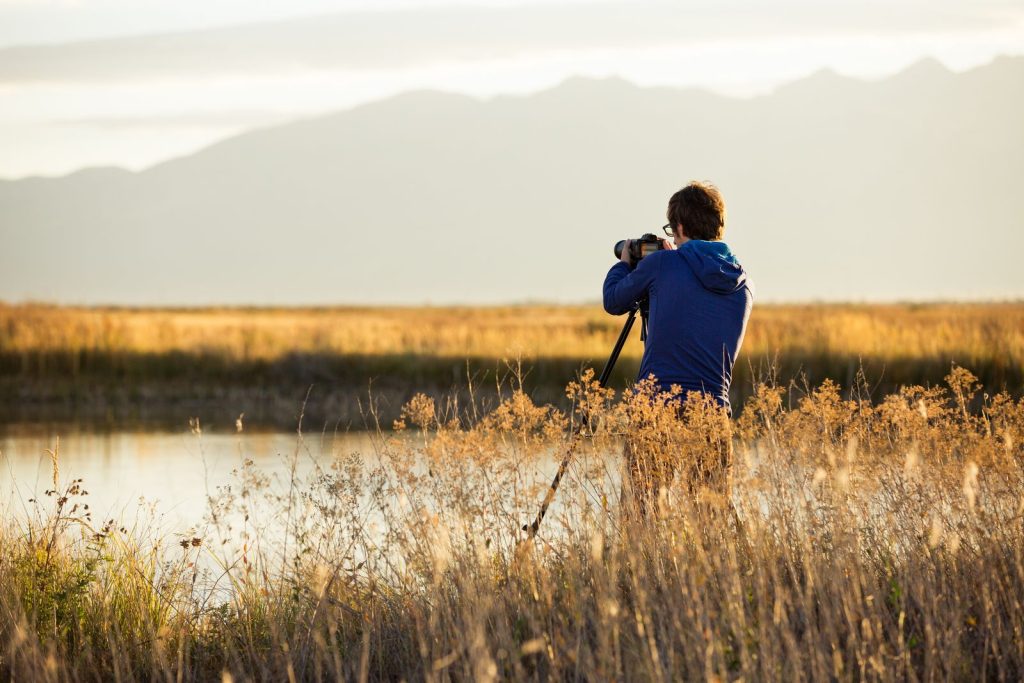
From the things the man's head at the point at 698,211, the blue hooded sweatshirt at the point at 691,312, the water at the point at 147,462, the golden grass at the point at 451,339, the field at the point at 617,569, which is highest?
the man's head at the point at 698,211

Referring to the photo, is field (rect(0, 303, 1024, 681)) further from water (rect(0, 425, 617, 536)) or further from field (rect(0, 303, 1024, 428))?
field (rect(0, 303, 1024, 428))

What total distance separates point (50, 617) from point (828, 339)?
13.9 meters

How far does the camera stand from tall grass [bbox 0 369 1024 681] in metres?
3.88

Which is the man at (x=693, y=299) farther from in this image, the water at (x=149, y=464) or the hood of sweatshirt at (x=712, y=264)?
the water at (x=149, y=464)

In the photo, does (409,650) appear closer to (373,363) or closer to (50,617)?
(50,617)

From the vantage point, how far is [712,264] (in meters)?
4.66

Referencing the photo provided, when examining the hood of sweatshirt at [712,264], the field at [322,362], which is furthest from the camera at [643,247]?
the field at [322,362]

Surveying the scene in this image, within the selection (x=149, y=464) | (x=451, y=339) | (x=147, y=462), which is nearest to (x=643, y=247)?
(x=149, y=464)

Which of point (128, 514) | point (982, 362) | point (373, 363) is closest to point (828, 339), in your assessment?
point (982, 362)

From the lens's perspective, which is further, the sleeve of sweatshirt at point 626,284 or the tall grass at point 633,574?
the sleeve of sweatshirt at point 626,284

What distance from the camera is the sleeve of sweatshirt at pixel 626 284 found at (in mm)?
4785

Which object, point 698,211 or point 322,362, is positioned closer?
point 698,211

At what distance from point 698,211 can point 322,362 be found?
570 inches

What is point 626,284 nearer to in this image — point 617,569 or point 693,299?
point 693,299
